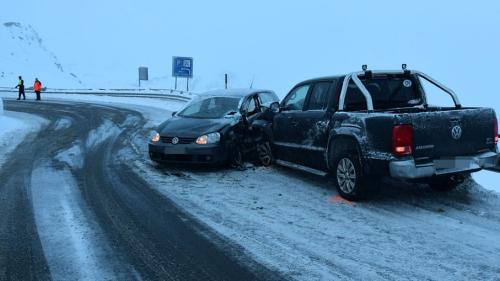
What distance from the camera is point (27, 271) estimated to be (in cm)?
457

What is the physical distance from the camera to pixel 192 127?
9.45 meters

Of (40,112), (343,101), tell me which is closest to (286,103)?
(343,101)

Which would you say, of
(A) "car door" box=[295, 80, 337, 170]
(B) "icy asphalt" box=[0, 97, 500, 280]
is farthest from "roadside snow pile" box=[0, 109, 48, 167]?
(A) "car door" box=[295, 80, 337, 170]

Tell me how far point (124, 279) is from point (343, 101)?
419 centimetres

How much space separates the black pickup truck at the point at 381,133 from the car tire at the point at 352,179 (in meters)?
0.01

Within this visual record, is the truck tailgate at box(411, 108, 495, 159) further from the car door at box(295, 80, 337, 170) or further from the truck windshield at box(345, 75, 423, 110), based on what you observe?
the car door at box(295, 80, 337, 170)

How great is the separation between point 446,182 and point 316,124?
2.05 meters

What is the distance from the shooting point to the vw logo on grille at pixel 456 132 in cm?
643

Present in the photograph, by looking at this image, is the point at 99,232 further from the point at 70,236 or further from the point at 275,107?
the point at 275,107

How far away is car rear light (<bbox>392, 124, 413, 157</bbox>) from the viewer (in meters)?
6.18

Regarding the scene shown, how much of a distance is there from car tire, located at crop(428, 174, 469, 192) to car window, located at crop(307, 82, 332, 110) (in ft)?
6.36

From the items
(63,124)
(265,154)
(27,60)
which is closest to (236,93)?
(265,154)

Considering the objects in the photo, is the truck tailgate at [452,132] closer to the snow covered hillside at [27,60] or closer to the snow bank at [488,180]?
the snow bank at [488,180]

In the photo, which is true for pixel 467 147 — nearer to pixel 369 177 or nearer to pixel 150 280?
pixel 369 177
